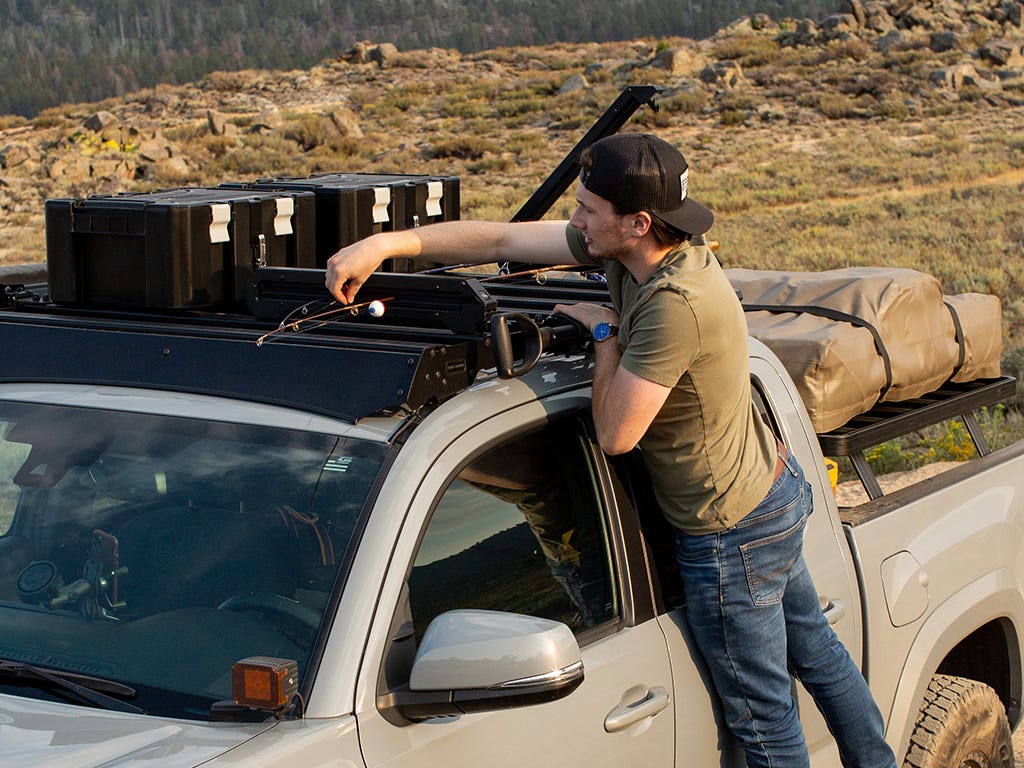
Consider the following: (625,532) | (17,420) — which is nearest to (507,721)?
(625,532)

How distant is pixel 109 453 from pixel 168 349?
0.83 feet

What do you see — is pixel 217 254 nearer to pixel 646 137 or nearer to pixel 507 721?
pixel 646 137

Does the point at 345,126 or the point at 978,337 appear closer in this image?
the point at 978,337

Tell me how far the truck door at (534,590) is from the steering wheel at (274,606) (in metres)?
0.13

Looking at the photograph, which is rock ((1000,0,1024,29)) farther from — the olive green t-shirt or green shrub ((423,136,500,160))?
the olive green t-shirt

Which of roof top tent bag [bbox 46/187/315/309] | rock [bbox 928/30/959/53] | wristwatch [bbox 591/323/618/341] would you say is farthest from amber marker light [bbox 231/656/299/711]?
rock [bbox 928/30/959/53]

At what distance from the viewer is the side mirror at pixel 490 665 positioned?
221cm

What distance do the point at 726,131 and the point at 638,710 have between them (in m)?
40.4

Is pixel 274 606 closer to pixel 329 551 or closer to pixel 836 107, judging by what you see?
pixel 329 551

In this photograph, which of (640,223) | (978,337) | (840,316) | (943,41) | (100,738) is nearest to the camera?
(100,738)

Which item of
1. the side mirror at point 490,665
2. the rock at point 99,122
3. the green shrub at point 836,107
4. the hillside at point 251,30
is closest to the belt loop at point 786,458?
the side mirror at point 490,665

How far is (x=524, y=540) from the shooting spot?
2777mm

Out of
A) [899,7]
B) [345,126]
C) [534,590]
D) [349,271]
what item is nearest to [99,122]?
[345,126]

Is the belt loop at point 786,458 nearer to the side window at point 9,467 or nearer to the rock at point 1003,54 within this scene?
the side window at point 9,467
